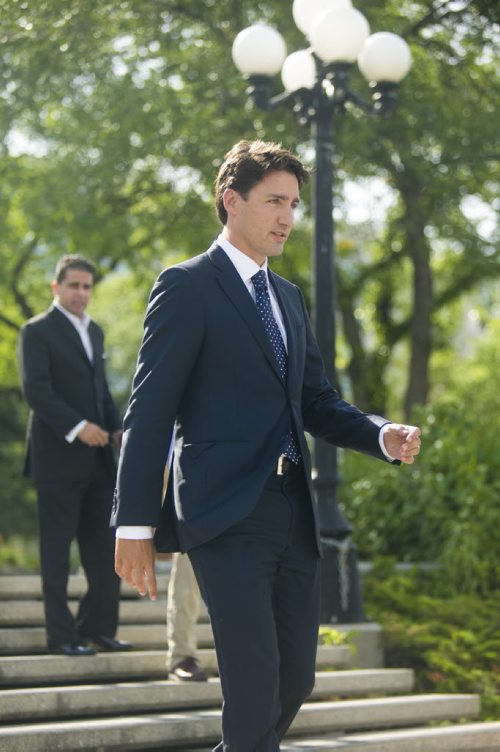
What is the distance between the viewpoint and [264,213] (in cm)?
426

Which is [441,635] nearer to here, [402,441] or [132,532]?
[402,441]

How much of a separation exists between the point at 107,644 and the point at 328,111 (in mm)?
4067

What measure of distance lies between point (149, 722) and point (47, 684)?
2.74 feet

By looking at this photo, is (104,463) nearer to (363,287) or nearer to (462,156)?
(462,156)

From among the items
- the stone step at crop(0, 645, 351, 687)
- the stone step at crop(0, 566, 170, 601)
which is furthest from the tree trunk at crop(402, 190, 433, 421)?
the stone step at crop(0, 645, 351, 687)

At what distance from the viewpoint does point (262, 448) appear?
409 cm

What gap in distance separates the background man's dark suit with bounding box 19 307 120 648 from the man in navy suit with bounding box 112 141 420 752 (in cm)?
268

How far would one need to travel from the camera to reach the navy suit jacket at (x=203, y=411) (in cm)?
395

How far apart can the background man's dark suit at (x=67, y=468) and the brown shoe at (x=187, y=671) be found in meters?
0.50

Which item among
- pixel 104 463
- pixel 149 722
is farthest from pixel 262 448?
pixel 104 463

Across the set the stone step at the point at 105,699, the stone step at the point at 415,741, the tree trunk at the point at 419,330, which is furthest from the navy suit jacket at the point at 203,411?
the tree trunk at the point at 419,330

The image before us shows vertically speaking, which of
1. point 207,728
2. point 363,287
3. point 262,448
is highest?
point 363,287

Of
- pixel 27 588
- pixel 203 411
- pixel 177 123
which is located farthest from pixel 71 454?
pixel 177 123

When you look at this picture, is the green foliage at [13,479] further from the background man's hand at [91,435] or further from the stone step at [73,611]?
the background man's hand at [91,435]
